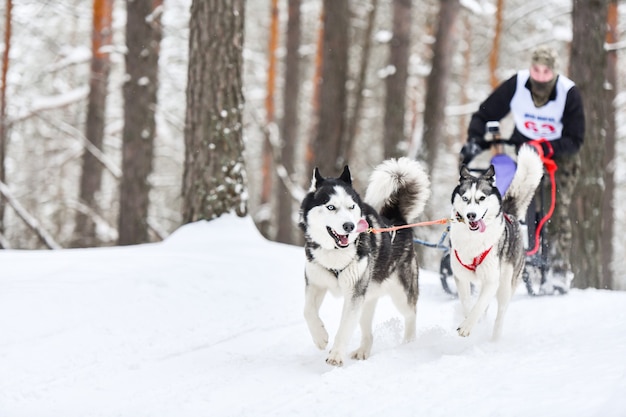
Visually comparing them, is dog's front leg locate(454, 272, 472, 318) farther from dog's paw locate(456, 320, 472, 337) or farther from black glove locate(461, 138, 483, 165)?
black glove locate(461, 138, 483, 165)

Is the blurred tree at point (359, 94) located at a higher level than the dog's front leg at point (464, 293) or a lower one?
higher

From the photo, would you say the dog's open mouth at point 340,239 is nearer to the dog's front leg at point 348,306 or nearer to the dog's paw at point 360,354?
the dog's front leg at point 348,306

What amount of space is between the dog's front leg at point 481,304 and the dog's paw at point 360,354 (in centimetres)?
62

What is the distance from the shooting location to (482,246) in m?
4.66

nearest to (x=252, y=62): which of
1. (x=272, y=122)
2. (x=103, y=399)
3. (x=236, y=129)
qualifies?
(x=272, y=122)

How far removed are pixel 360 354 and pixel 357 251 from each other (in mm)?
716

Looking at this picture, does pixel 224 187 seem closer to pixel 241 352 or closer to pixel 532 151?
pixel 241 352

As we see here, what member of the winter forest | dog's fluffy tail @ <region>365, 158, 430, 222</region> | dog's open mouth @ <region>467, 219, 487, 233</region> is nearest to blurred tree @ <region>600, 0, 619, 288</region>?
the winter forest

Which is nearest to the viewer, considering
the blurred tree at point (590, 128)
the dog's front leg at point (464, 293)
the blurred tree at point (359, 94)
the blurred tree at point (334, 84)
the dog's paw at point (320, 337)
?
the dog's paw at point (320, 337)

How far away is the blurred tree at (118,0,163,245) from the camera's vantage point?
32.3 feet

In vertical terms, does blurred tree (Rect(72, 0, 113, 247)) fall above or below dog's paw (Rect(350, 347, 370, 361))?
above

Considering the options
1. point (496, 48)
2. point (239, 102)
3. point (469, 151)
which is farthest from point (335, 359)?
point (496, 48)

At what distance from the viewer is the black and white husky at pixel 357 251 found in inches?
169

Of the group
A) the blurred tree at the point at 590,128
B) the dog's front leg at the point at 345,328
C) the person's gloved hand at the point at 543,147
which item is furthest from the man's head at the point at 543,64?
the blurred tree at the point at 590,128
